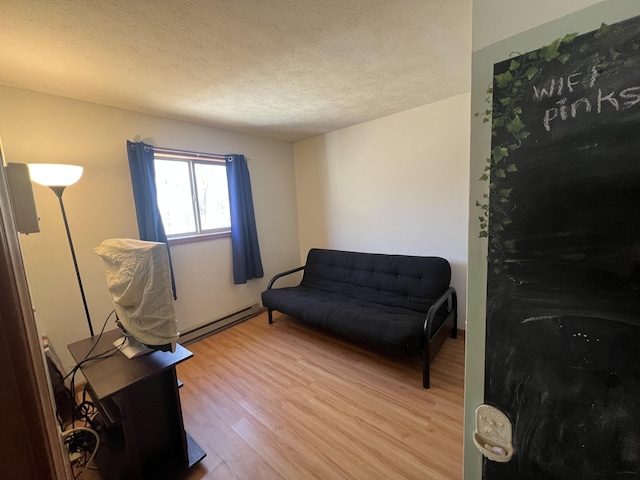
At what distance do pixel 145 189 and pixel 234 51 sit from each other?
1482 mm

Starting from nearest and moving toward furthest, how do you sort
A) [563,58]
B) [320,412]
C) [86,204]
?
[563,58], [320,412], [86,204]

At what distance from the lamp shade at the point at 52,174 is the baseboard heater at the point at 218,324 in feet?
5.57

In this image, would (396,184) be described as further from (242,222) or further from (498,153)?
(498,153)

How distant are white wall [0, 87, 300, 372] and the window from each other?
0.16 metres

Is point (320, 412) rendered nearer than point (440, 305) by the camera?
Yes

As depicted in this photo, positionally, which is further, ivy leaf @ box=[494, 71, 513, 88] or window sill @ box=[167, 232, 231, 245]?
window sill @ box=[167, 232, 231, 245]

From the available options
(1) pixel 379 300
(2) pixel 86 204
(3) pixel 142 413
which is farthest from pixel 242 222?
(3) pixel 142 413

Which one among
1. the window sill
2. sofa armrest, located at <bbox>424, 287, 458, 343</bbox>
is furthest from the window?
sofa armrest, located at <bbox>424, 287, 458, 343</bbox>

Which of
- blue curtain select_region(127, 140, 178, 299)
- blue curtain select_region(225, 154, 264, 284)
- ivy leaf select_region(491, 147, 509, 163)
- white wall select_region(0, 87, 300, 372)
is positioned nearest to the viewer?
ivy leaf select_region(491, 147, 509, 163)

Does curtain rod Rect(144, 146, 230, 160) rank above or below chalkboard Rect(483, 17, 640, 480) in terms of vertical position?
above

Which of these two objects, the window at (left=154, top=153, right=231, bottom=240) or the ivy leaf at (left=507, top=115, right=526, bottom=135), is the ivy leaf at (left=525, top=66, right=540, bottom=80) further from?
the window at (left=154, top=153, right=231, bottom=240)

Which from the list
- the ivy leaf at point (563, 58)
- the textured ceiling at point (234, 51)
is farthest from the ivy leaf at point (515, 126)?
the textured ceiling at point (234, 51)

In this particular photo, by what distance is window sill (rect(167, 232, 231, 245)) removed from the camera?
102 inches

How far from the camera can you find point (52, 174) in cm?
152
